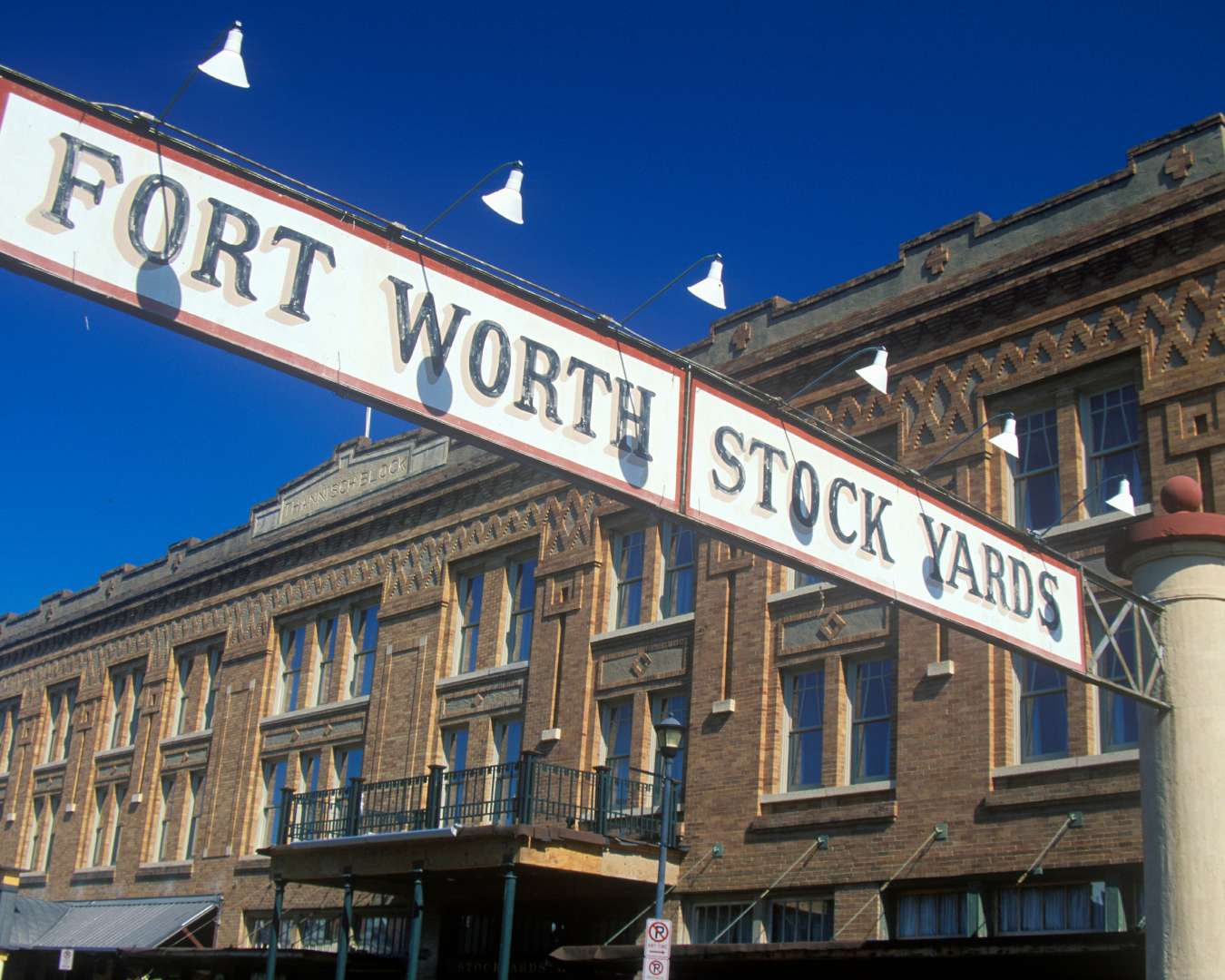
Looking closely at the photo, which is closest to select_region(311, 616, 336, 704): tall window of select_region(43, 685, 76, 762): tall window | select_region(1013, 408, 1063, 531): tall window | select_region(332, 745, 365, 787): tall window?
select_region(332, 745, 365, 787): tall window

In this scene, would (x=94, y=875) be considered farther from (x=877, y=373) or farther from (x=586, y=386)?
(x=586, y=386)

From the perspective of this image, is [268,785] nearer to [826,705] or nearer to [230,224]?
[826,705]

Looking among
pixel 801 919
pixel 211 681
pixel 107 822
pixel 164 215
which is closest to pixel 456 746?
pixel 801 919

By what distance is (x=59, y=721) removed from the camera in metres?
40.5

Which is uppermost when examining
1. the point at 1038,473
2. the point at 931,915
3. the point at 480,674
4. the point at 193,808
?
the point at 1038,473

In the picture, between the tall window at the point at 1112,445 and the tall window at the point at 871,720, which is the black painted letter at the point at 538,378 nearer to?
the tall window at the point at 1112,445

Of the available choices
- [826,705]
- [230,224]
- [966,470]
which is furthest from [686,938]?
[230,224]

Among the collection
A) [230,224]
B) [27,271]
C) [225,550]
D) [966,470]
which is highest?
[225,550]

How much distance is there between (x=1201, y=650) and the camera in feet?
32.4

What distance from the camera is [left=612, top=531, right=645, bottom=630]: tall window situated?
24.5m

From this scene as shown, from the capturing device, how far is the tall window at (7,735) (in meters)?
42.0

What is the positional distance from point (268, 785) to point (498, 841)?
42.1 ft

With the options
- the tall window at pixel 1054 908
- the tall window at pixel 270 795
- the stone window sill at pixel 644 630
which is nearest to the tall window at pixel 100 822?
the tall window at pixel 270 795

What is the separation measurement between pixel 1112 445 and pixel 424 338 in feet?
46.6
